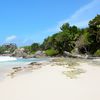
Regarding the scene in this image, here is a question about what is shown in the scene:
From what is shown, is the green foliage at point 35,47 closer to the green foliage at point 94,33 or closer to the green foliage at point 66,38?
the green foliage at point 66,38

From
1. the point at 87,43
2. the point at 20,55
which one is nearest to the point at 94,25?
the point at 87,43

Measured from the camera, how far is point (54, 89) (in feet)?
37.1

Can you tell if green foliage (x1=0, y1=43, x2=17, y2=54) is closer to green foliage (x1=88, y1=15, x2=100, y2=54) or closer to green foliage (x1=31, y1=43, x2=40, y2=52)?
green foliage (x1=31, y1=43, x2=40, y2=52)

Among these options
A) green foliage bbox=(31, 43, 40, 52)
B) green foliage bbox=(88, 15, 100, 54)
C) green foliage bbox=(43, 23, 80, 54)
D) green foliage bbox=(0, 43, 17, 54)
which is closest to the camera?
green foliage bbox=(88, 15, 100, 54)

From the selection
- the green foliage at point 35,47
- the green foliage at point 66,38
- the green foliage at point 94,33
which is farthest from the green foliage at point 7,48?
the green foliage at point 94,33

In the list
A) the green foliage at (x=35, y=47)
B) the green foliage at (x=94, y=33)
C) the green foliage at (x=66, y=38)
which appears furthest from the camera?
the green foliage at (x=35, y=47)

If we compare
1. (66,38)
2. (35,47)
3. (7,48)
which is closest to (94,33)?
(66,38)

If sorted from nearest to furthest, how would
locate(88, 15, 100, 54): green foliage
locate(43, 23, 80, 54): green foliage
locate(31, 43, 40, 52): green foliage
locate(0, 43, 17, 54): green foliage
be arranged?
1. locate(88, 15, 100, 54): green foliage
2. locate(43, 23, 80, 54): green foliage
3. locate(31, 43, 40, 52): green foliage
4. locate(0, 43, 17, 54): green foliage

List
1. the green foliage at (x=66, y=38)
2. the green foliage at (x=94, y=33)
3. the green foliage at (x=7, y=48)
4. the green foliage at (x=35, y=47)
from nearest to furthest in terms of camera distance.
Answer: the green foliage at (x=94, y=33) < the green foliage at (x=66, y=38) < the green foliage at (x=35, y=47) < the green foliage at (x=7, y=48)

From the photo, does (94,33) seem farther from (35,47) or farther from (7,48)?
(7,48)

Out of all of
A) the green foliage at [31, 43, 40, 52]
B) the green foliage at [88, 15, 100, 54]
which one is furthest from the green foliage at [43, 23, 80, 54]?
the green foliage at [31, 43, 40, 52]

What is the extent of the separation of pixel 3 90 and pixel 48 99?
10.1 ft

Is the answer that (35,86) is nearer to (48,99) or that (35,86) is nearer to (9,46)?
(48,99)

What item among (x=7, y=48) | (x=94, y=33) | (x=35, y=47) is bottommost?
(x=94, y=33)
